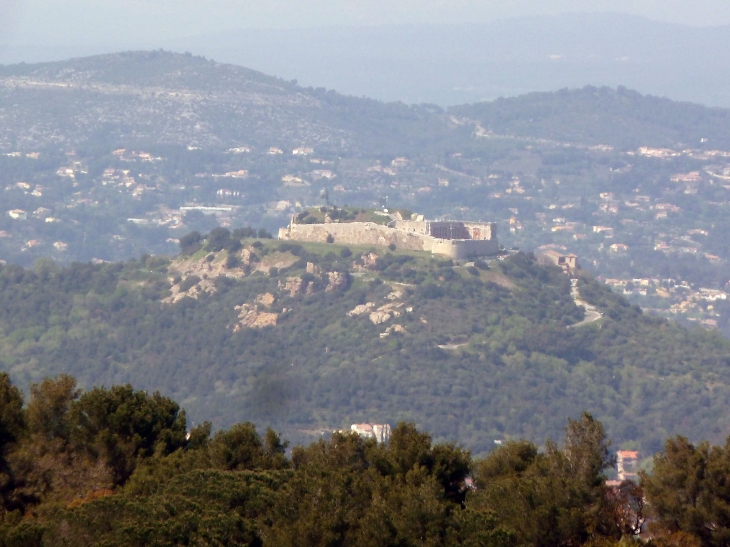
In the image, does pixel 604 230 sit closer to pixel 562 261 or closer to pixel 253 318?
pixel 562 261

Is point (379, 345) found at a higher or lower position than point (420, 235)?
lower

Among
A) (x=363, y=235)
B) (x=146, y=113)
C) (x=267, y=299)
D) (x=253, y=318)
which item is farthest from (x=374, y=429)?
(x=146, y=113)

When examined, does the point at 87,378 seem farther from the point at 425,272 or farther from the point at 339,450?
Result: the point at 339,450

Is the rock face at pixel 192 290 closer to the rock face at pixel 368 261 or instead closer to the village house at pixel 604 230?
the rock face at pixel 368 261

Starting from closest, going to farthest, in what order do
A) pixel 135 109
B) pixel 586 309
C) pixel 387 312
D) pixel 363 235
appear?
1. pixel 387 312
2. pixel 363 235
3. pixel 586 309
4. pixel 135 109

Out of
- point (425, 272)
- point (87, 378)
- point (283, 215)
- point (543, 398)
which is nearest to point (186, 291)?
point (87, 378)

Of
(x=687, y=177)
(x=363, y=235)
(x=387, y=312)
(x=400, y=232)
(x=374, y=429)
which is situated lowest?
(x=687, y=177)

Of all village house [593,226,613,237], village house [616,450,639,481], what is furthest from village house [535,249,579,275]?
village house [593,226,613,237]

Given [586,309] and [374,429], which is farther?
[586,309]

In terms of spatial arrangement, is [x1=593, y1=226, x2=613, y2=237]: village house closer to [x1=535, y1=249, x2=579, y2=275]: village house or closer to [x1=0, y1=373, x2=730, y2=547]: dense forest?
[x1=535, y1=249, x2=579, y2=275]: village house
